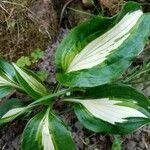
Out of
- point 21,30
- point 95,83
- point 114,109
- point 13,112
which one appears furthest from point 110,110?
point 21,30

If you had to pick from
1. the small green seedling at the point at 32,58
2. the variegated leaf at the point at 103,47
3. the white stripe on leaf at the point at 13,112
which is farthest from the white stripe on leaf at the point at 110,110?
the small green seedling at the point at 32,58

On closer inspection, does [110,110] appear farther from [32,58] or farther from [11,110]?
[32,58]

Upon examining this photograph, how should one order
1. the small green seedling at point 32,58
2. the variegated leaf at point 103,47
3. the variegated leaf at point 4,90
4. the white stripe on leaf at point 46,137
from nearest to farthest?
the variegated leaf at point 103,47
the white stripe on leaf at point 46,137
the variegated leaf at point 4,90
the small green seedling at point 32,58

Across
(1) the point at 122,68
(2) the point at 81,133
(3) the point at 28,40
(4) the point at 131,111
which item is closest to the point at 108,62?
(1) the point at 122,68

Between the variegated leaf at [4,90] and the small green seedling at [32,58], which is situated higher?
the variegated leaf at [4,90]

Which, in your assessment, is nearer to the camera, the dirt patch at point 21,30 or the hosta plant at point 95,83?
the hosta plant at point 95,83

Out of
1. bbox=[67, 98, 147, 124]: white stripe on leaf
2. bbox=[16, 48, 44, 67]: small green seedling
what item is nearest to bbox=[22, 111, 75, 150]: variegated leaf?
bbox=[67, 98, 147, 124]: white stripe on leaf

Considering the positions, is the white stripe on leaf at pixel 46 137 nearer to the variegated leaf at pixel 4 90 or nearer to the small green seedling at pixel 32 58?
the variegated leaf at pixel 4 90

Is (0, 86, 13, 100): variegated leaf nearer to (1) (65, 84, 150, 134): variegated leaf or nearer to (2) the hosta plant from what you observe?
(2) the hosta plant
